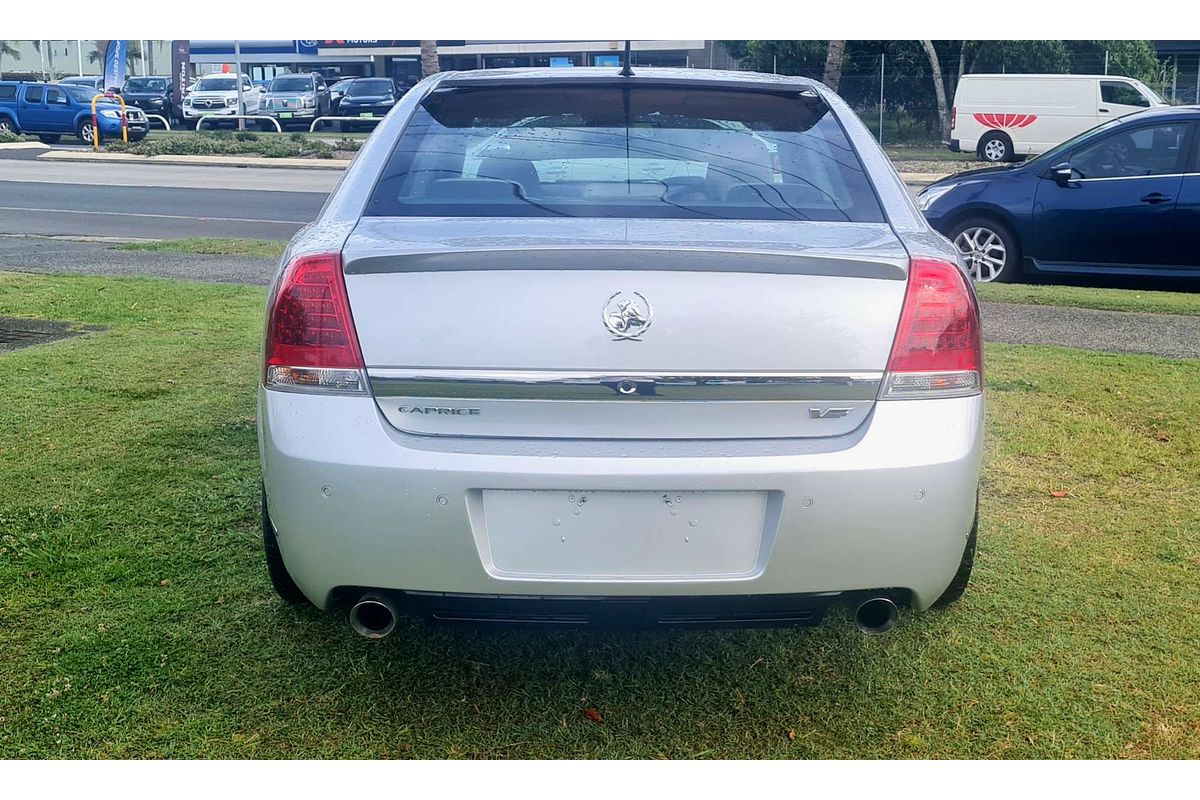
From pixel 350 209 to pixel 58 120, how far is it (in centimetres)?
3610

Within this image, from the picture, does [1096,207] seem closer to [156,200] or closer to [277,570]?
[277,570]

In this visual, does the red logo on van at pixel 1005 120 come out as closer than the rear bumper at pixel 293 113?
Yes

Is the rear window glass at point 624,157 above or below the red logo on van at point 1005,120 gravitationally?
above

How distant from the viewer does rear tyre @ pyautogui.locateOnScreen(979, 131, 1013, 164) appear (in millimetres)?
29266

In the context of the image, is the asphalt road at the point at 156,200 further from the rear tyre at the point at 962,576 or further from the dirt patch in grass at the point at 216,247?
the rear tyre at the point at 962,576

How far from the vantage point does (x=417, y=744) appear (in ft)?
9.54

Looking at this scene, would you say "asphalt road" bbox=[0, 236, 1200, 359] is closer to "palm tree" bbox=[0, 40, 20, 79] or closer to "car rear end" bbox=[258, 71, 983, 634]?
"car rear end" bbox=[258, 71, 983, 634]

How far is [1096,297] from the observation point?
9883 millimetres

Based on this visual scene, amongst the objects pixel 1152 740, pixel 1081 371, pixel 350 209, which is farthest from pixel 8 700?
pixel 1081 371

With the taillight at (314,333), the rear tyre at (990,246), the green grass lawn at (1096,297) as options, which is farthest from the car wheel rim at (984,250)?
the taillight at (314,333)

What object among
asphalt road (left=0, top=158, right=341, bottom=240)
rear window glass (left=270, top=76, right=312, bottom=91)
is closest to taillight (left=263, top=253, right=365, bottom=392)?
asphalt road (left=0, top=158, right=341, bottom=240)

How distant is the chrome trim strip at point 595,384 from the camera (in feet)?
8.66

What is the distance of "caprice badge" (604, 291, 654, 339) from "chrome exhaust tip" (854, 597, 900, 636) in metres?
0.81

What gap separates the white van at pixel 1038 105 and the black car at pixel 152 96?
2761 cm
